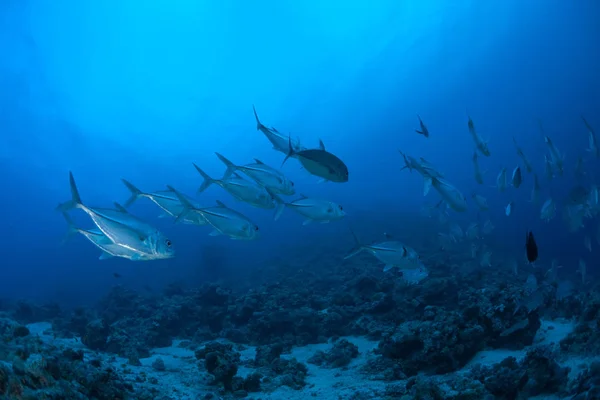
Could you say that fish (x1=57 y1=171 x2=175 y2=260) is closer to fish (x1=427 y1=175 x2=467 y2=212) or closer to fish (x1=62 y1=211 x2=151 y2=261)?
fish (x1=62 y1=211 x2=151 y2=261)

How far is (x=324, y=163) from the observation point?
172 inches

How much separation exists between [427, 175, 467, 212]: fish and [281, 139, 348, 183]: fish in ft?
6.30

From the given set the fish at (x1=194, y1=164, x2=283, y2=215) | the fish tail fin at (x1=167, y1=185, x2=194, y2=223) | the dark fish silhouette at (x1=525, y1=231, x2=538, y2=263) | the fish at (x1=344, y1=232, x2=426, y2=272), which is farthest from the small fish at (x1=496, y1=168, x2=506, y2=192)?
the fish tail fin at (x1=167, y1=185, x2=194, y2=223)

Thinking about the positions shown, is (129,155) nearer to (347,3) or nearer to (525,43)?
(347,3)

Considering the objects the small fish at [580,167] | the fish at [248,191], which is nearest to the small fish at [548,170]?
the small fish at [580,167]

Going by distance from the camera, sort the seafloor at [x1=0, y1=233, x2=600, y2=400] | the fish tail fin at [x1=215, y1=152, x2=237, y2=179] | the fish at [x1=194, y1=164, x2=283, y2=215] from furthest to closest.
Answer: the fish tail fin at [x1=215, y1=152, x2=237, y2=179]
the fish at [x1=194, y1=164, x2=283, y2=215]
the seafloor at [x1=0, y1=233, x2=600, y2=400]

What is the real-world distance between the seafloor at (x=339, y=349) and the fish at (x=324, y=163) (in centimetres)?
292

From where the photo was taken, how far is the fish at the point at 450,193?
17.9ft

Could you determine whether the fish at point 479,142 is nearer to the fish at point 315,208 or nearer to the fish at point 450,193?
the fish at point 450,193

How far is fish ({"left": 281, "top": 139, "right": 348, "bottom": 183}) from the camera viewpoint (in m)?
4.29

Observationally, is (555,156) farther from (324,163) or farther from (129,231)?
(129,231)

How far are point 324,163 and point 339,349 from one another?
197 inches

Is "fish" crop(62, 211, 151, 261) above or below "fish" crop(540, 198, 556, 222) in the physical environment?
below

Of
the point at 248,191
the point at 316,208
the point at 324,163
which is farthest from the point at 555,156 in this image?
the point at 248,191
